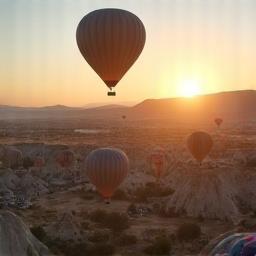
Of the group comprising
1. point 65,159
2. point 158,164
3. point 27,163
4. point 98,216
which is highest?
point 158,164

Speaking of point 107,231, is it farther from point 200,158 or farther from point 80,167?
point 80,167

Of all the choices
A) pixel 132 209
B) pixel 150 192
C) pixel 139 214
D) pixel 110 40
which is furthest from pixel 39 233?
pixel 150 192

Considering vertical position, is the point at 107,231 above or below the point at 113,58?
below

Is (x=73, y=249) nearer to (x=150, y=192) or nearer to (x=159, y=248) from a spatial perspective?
(x=159, y=248)

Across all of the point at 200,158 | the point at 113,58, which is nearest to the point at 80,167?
the point at 200,158

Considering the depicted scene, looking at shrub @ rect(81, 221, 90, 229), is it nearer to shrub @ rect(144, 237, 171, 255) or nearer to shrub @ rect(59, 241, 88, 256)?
shrub @ rect(59, 241, 88, 256)

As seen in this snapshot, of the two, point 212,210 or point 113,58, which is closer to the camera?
point 113,58
